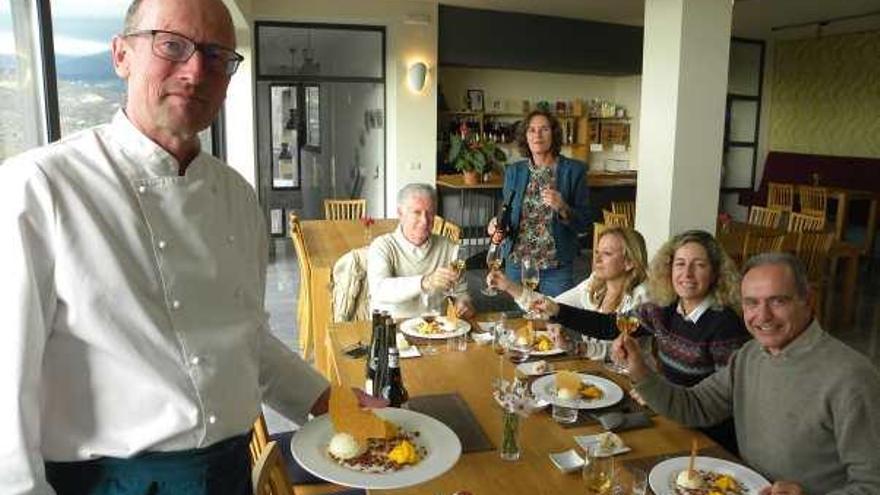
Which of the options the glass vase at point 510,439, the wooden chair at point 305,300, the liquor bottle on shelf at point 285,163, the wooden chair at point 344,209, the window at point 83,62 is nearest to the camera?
the glass vase at point 510,439

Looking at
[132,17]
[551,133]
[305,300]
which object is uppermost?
[132,17]

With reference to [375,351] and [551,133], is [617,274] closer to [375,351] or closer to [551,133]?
[551,133]

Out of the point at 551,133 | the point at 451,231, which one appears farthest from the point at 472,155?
the point at 551,133

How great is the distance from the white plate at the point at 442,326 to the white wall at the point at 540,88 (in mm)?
6762

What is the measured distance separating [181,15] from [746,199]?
10.5 meters

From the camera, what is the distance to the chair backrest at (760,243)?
15.6 feet

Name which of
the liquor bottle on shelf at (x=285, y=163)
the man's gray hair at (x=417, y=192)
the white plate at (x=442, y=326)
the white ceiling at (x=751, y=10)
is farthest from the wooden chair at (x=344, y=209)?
the white plate at (x=442, y=326)

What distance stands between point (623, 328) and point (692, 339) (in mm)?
296

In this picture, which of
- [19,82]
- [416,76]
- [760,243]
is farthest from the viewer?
[416,76]

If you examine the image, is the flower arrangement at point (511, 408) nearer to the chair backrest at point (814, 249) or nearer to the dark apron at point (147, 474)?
the dark apron at point (147, 474)

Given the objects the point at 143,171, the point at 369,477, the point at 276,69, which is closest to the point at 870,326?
the point at 369,477

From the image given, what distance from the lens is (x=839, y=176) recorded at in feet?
30.9

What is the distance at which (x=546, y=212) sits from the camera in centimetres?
353

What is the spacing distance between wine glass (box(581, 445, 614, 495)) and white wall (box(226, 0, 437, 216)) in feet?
21.0
